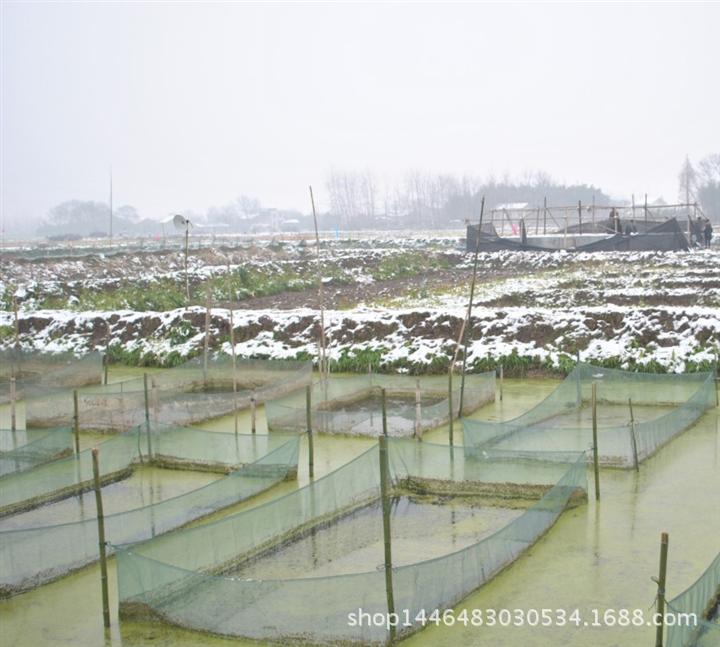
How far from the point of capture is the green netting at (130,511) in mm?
8609

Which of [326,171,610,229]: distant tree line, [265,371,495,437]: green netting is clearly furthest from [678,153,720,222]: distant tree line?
[265,371,495,437]: green netting

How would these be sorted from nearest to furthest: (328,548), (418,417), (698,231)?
(328,548)
(418,417)
(698,231)

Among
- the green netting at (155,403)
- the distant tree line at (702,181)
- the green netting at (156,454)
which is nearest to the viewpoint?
the green netting at (156,454)

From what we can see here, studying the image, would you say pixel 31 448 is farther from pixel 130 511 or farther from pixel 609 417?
pixel 609 417

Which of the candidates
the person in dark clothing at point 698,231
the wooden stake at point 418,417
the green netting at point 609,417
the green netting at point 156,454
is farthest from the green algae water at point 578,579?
the person in dark clothing at point 698,231

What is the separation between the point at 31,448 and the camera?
12.2 meters

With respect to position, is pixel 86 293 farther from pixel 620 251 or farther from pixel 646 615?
pixel 646 615

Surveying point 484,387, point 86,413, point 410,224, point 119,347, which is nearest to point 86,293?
point 119,347

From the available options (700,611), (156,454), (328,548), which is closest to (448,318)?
(156,454)

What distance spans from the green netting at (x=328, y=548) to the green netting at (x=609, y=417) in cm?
66

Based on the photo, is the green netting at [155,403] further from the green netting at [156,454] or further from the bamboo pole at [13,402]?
the green netting at [156,454]

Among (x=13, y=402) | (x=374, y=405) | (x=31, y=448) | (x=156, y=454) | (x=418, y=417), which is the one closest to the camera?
(x=31, y=448)

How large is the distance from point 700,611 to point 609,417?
8138 millimetres

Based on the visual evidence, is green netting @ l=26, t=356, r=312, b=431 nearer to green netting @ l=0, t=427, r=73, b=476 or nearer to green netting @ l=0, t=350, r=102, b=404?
green netting @ l=0, t=350, r=102, b=404
